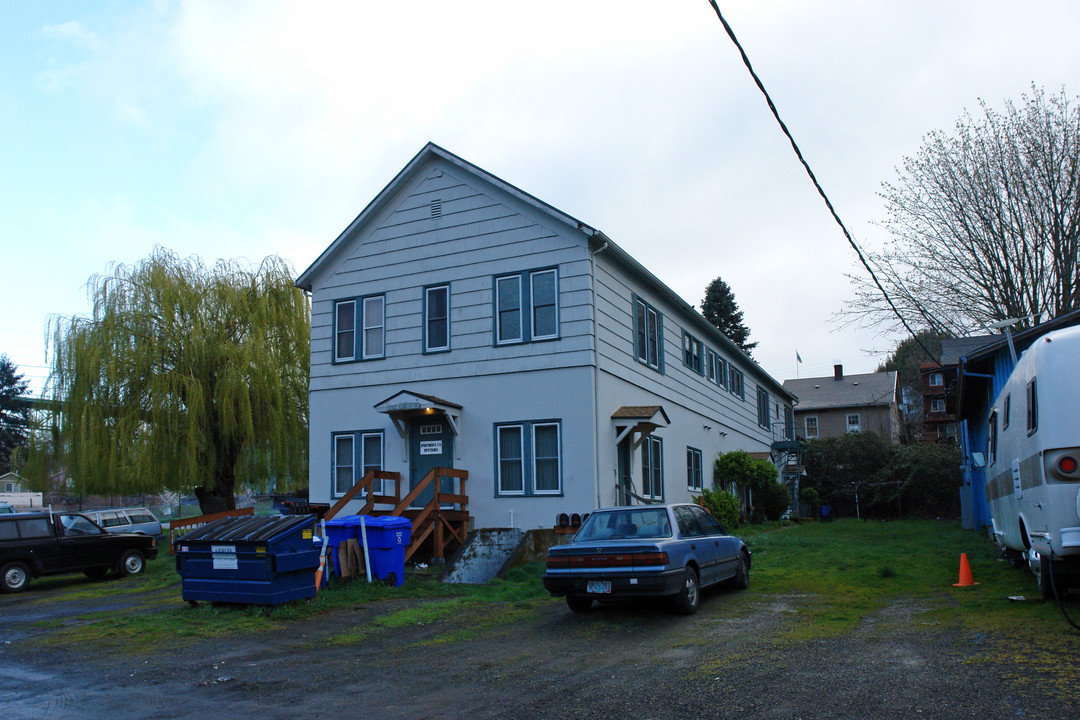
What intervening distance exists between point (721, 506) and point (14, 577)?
16.2 m

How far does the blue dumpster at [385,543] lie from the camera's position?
1436cm

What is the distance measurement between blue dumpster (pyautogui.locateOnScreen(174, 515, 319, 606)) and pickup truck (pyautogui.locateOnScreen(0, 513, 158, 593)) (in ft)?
24.9

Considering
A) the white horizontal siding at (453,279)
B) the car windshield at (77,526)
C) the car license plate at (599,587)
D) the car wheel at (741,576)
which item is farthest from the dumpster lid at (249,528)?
the car windshield at (77,526)

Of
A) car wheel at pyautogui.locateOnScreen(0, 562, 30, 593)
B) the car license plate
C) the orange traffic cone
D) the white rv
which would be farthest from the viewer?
car wheel at pyautogui.locateOnScreen(0, 562, 30, 593)

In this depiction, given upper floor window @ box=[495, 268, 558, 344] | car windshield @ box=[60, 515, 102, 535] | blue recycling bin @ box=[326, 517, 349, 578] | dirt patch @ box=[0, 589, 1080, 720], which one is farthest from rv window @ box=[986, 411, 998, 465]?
car windshield @ box=[60, 515, 102, 535]

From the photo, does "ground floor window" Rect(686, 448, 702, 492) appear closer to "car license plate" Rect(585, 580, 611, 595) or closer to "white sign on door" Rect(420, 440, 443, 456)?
"white sign on door" Rect(420, 440, 443, 456)

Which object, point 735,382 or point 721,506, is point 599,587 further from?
point 735,382

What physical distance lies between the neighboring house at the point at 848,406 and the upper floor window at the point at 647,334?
39868 mm

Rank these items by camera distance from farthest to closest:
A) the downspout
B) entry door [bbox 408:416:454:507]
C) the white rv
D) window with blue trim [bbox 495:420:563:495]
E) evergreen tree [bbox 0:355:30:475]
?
evergreen tree [bbox 0:355:30:475] → entry door [bbox 408:416:454:507] → window with blue trim [bbox 495:420:563:495] → the downspout → the white rv

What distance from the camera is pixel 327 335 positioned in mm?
20266

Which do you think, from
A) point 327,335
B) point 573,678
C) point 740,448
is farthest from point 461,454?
point 740,448

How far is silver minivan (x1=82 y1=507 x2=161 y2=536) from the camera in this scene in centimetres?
2804

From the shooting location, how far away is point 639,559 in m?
10.0

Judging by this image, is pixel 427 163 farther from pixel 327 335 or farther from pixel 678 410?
pixel 678 410
